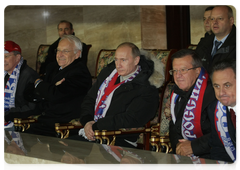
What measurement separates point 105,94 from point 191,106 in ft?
2.57

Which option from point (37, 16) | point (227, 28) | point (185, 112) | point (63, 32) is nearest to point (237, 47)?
point (227, 28)

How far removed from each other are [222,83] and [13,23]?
16.6 ft

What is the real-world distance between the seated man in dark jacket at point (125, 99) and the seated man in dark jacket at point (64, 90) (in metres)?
0.21

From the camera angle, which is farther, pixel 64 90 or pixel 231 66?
pixel 64 90

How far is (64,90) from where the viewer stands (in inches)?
108

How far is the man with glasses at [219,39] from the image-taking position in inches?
111

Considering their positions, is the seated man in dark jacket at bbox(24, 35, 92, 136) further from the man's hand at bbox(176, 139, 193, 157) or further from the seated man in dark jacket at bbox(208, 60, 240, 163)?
the seated man in dark jacket at bbox(208, 60, 240, 163)

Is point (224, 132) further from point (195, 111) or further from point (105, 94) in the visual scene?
point (105, 94)

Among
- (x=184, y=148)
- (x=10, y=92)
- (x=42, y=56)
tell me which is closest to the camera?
(x=184, y=148)

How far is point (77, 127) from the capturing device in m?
2.70

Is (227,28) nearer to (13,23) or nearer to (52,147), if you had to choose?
(52,147)

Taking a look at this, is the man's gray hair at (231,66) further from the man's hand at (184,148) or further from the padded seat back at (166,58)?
the padded seat back at (166,58)

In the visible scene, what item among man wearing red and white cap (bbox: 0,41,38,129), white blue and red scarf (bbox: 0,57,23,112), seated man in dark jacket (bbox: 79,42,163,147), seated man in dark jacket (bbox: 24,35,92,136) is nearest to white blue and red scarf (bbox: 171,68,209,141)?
seated man in dark jacket (bbox: 79,42,163,147)

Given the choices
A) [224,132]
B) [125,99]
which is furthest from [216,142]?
[125,99]
